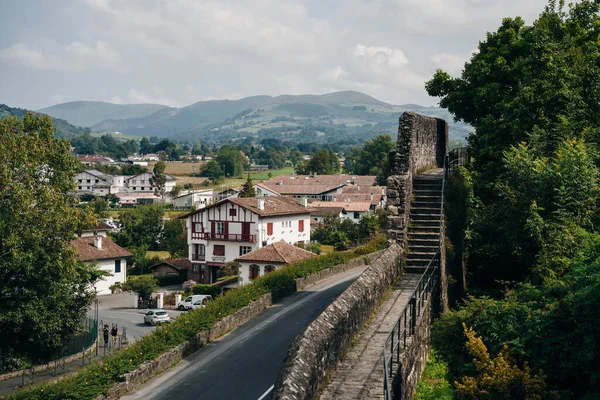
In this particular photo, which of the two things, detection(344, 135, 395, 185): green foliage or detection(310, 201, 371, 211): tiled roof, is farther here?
detection(344, 135, 395, 185): green foliage

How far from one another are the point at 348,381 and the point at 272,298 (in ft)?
56.5

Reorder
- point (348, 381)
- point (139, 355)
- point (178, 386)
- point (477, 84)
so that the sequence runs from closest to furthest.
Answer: point (348, 381), point (178, 386), point (139, 355), point (477, 84)

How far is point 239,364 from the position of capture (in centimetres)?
2008

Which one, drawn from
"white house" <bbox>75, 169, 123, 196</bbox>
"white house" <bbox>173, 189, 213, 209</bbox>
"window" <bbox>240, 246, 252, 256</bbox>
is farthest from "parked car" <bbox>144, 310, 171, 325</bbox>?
"white house" <bbox>75, 169, 123, 196</bbox>

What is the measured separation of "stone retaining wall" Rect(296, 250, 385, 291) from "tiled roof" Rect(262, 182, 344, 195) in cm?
8231

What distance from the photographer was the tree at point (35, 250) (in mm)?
31703

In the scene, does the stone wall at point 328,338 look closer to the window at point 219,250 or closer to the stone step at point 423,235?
the stone step at point 423,235

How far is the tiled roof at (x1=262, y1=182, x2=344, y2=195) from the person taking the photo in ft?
405

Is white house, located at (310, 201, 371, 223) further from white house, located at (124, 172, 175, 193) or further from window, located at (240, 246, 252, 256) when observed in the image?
white house, located at (124, 172, 175, 193)

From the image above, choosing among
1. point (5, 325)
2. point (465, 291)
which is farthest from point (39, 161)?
point (465, 291)

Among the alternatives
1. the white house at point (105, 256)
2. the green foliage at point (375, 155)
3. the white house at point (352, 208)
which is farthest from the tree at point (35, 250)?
the green foliage at point (375, 155)

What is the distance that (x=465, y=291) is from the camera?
22.5m

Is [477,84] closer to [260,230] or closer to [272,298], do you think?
[272,298]

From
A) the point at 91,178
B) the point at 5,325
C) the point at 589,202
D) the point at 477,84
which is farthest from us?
the point at 91,178
